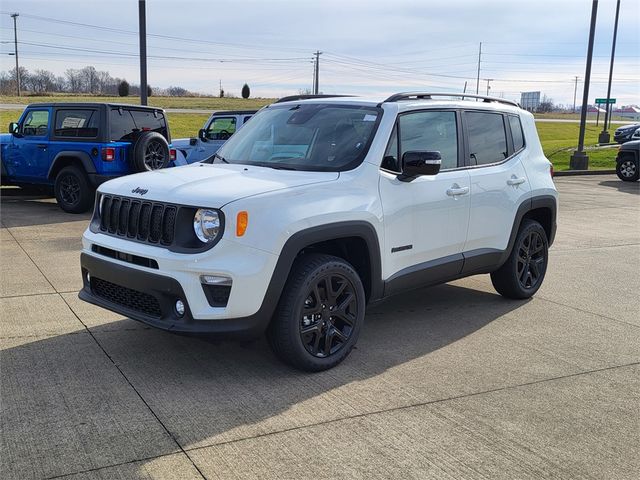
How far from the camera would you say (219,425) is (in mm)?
3697

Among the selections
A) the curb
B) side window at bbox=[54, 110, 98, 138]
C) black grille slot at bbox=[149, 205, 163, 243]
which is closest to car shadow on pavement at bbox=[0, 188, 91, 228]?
side window at bbox=[54, 110, 98, 138]

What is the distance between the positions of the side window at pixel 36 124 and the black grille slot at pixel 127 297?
8157 mm

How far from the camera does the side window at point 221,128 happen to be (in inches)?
567

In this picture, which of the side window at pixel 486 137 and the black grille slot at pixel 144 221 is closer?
the black grille slot at pixel 144 221

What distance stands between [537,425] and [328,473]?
1.36 metres

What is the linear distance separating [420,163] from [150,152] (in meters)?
7.62

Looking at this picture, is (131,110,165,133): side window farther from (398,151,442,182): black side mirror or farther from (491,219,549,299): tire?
(398,151,442,182): black side mirror

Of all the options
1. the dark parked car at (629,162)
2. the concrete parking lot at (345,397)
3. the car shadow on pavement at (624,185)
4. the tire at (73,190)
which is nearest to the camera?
the concrete parking lot at (345,397)

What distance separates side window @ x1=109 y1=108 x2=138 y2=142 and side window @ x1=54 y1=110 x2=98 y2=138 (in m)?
0.28

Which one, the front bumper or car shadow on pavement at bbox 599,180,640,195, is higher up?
the front bumper

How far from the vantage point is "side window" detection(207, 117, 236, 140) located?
14391 millimetres

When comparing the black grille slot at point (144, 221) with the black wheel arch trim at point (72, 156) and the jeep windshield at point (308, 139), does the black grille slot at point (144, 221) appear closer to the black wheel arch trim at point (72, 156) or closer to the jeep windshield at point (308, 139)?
the jeep windshield at point (308, 139)

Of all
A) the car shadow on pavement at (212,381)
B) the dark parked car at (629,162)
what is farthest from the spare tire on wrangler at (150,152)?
the dark parked car at (629,162)

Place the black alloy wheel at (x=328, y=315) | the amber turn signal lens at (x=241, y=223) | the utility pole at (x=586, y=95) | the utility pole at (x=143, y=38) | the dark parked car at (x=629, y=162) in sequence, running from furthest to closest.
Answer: the utility pole at (x=586, y=95) < the dark parked car at (x=629, y=162) < the utility pole at (x=143, y=38) < the black alloy wheel at (x=328, y=315) < the amber turn signal lens at (x=241, y=223)
